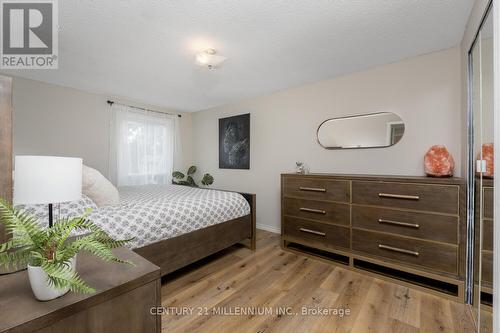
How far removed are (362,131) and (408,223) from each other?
1.17 m

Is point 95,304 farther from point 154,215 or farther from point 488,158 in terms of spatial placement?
point 488,158

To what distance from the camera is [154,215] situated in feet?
6.25

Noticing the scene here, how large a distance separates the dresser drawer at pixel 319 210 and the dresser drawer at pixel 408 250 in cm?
19

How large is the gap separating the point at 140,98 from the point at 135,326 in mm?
3663

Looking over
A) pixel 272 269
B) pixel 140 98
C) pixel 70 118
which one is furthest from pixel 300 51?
pixel 70 118

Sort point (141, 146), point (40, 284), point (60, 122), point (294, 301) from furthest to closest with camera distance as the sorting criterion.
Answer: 1. point (141, 146)
2. point (60, 122)
3. point (294, 301)
4. point (40, 284)

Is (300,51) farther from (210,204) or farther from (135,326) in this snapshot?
(135,326)

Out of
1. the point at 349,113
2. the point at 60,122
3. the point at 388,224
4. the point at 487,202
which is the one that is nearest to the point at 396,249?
the point at 388,224

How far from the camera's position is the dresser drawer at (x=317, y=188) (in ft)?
7.65

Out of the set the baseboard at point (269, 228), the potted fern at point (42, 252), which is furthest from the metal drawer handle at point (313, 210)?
the potted fern at point (42, 252)

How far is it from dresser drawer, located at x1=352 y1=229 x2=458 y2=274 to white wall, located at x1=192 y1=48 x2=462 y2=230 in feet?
2.59

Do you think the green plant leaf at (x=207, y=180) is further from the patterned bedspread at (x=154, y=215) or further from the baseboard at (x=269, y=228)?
the patterned bedspread at (x=154, y=215)

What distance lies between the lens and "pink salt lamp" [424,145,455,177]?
6.74ft

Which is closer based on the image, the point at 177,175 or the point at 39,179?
the point at 39,179
